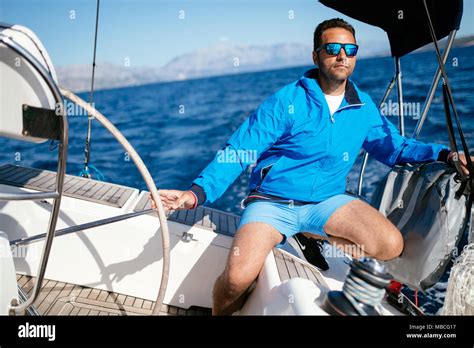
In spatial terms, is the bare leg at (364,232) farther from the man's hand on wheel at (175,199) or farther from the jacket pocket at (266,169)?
the man's hand on wheel at (175,199)

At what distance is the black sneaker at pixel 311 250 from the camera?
2025 millimetres

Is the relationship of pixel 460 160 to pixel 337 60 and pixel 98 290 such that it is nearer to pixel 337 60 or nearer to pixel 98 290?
pixel 337 60

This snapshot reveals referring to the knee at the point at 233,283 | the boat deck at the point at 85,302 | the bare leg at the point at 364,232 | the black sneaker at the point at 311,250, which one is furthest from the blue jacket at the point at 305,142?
the boat deck at the point at 85,302

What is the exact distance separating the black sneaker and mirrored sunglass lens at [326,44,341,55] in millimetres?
809

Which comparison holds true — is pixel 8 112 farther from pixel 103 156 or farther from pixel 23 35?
pixel 103 156

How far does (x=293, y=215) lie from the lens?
1.87 metres

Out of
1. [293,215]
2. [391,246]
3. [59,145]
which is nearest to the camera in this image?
[59,145]

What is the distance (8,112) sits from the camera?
111 cm

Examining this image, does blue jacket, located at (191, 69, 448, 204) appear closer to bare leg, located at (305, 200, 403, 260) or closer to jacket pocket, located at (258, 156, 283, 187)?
jacket pocket, located at (258, 156, 283, 187)

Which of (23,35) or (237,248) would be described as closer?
(23,35)

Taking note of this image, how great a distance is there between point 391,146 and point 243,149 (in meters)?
0.70

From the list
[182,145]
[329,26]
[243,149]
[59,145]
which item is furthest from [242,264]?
[182,145]
